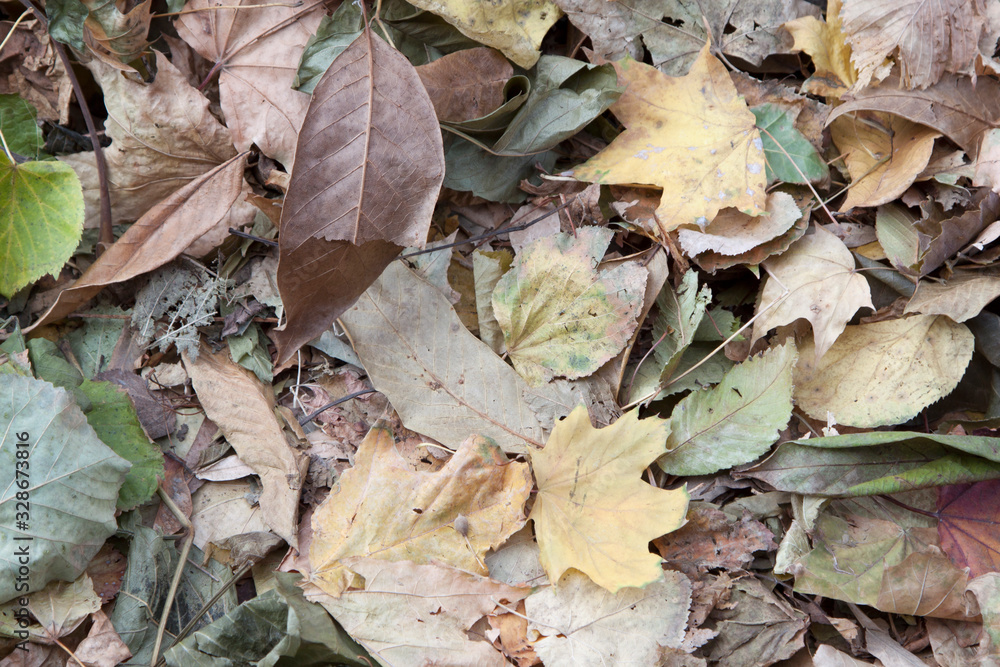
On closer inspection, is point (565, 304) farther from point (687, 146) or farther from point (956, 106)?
point (956, 106)

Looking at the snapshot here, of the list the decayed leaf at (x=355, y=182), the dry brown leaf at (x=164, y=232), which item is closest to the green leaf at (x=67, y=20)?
the dry brown leaf at (x=164, y=232)

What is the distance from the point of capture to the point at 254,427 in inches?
52.2

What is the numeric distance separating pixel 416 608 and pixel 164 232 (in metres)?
0.92

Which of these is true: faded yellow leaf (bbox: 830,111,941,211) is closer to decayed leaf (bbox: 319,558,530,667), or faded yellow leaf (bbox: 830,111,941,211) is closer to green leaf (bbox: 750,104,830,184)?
green leaf (bbox: 750,104,830,184)

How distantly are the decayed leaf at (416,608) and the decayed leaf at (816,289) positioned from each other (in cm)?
72

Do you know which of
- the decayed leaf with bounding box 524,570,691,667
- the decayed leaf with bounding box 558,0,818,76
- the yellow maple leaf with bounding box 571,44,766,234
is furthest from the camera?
the decayed leaf with bounding box 558,0,818,76

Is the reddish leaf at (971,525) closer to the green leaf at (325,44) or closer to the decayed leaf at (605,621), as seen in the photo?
the decayed leaf at (605,621)

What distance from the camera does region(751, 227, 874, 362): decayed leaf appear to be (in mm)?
1252

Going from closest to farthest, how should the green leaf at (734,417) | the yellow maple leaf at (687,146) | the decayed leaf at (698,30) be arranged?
the green leaf at (734,417) → the yellow maple leaf at (687,146) → the decayed leaf at (698,30)

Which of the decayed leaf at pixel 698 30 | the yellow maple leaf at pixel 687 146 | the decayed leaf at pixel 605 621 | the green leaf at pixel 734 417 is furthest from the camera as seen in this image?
the decayed leaf at pixel 698 30

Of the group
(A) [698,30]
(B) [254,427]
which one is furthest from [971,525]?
(B) [254,427]

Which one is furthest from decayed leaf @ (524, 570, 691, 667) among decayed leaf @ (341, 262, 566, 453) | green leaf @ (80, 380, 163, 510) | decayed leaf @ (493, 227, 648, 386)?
green leaf @ (80, 380, 163, 510)

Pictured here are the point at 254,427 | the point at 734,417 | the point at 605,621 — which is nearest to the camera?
the point at 605,621

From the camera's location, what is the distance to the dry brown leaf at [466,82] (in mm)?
1283
